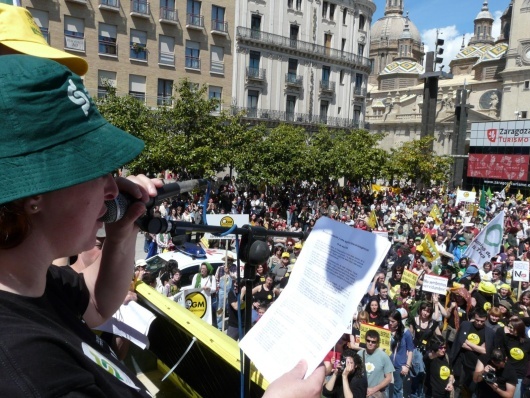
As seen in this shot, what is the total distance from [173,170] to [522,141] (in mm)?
36800

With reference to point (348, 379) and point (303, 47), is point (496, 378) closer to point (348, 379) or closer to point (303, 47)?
point (348, 379)

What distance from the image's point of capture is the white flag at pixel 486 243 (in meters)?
10.4

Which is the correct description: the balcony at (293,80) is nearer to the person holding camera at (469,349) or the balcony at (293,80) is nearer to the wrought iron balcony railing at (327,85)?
the wrought iron balcony railing at (327,85)

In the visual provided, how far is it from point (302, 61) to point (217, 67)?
29.1ft

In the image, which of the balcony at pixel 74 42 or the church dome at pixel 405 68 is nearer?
the balcony at pixel 74 42

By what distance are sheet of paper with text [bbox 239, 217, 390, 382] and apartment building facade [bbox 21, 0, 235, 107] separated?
91.2ft

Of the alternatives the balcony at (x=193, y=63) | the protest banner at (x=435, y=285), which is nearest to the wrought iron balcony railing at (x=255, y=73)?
the balcony at (x=193, y=63)

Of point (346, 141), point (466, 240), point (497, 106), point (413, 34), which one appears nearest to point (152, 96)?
point (346, 141)

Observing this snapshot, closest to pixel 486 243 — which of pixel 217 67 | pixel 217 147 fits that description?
pixel 217 147

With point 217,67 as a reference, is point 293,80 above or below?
above

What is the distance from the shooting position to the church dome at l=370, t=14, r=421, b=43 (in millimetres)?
101250

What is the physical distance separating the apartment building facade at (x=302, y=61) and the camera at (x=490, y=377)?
31760 millimetres

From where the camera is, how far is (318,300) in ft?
5.34

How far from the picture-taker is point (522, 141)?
44125 mm
